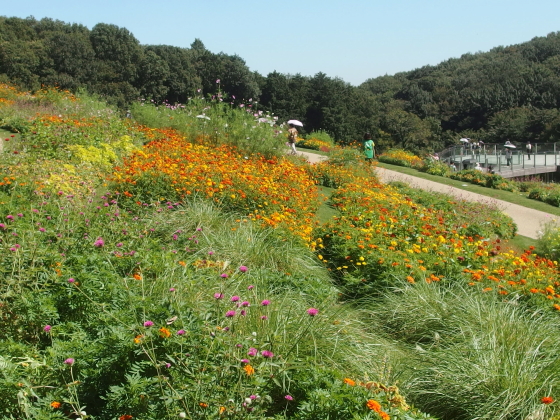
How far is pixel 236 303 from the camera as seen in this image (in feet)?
10.6

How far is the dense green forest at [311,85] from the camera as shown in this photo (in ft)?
132

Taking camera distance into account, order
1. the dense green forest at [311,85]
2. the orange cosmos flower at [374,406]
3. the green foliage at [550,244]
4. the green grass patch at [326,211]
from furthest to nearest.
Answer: the dense green forest at [311,85], the green foliage at [550,244], the green grass patch at [326,211], the orange cosmos flower at [374,406]

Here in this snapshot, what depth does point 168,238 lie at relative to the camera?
17.0 feet

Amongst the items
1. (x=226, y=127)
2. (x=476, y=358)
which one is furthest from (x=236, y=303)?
(x=226, y=127)

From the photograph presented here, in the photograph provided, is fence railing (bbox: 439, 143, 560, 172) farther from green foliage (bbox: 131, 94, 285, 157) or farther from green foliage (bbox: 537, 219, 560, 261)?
green foliage (bbox: 131, 94, 285, 157)

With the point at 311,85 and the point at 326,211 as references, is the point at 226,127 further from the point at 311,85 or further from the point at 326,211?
the point at 311,85

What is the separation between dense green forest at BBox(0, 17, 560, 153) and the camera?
4009 cm

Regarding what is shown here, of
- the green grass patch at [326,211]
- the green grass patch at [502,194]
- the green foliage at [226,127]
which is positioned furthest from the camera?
the green grass patch at [502,194]

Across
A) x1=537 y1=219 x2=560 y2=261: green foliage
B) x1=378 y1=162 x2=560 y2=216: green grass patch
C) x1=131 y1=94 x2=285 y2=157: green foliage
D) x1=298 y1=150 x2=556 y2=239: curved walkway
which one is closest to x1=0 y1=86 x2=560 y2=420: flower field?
x1=537 y1=219 x2=560 y2=261: green foliage

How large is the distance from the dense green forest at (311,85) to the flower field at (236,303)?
53.5 feet

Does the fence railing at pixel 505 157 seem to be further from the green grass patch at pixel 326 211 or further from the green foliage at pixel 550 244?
the green grass patch at pixel 326 211

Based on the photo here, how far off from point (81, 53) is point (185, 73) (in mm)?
9070

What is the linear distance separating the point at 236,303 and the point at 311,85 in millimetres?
51433

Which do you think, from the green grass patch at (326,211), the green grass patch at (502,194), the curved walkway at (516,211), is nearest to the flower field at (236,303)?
the green grass patch at (326,211)
